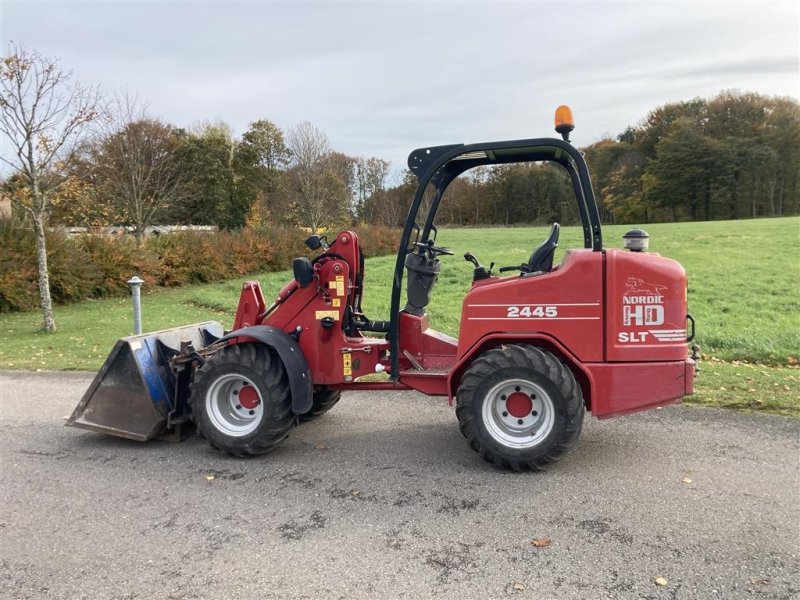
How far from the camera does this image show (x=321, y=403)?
5754mm

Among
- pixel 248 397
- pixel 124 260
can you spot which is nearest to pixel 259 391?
pixel 248 397

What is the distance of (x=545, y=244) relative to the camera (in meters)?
4.72

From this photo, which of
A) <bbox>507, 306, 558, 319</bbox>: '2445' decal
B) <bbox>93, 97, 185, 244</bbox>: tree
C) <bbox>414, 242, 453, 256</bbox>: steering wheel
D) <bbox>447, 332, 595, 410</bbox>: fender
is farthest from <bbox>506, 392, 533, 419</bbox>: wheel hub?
<bbox>93, 97, 185, 244</bbox>: tree

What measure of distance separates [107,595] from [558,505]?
2.64 metres

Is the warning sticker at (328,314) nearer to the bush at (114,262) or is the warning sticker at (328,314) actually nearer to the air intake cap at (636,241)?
the air intake cap at (636,241)

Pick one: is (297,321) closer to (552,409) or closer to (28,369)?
(552,409)

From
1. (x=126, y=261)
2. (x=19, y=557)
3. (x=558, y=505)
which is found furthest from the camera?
(x=126, y=261)

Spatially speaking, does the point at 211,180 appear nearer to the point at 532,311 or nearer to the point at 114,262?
the point at 114,262

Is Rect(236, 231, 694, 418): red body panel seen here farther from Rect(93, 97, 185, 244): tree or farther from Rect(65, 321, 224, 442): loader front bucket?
Rect(93, 97, 185, 244): tree

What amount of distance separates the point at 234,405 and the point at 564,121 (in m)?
3.43

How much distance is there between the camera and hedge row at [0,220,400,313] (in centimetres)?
1511

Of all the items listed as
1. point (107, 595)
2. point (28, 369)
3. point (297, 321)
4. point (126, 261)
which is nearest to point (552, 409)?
point (297, 321)

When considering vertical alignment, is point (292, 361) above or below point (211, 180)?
below

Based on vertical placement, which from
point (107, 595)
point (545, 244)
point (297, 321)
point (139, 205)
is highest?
point (139, 205)
